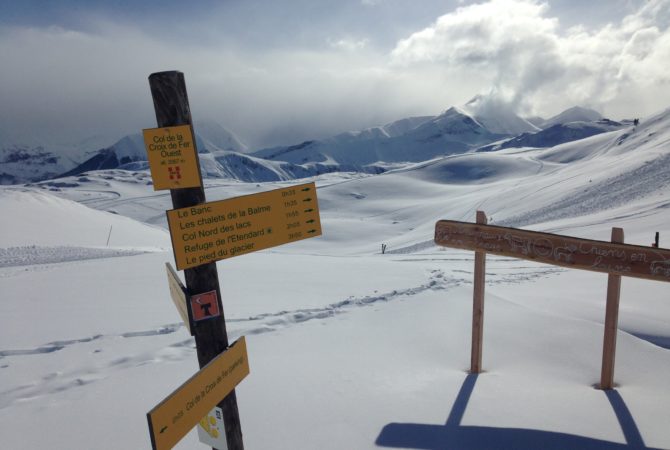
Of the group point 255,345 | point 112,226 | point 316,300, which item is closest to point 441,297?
point 316,300

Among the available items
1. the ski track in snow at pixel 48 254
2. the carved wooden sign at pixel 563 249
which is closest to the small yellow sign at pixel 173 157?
the carved wooden sign at pixel 563 249

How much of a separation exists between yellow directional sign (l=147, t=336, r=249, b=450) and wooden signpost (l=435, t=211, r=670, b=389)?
110 inches

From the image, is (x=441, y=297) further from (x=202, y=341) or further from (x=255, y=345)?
(x=202, y=341)

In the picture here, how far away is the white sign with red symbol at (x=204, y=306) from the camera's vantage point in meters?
2.31

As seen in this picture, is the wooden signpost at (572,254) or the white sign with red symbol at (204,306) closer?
the white sign with red symbol at (204,306)

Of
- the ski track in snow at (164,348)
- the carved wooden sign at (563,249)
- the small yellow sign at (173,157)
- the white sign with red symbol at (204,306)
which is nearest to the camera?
the small yellow sign at (173,157)

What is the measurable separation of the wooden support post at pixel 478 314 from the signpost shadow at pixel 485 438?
3.52 feet

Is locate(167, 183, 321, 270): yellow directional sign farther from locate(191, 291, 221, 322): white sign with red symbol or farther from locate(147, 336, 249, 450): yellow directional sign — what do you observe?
locate(147, 336, 249, 450): yellow directional sign

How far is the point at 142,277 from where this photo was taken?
899cm

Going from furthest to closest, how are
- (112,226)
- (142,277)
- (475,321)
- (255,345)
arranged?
(112,226)
(142,277)
(255,345)
(475,321)

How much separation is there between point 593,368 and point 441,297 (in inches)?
117

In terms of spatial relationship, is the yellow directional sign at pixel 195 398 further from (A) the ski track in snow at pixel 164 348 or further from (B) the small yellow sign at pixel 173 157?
(A) the ski track in snow at pixel 164 348

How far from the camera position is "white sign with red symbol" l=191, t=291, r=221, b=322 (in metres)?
Result: 2.31

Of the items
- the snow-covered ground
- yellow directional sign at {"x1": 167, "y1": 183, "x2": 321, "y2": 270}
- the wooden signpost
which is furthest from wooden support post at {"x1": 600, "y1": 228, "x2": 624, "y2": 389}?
yellow directional sign at {"x1": 167, "y1": 183, "x2": 321, "y2": 270}
